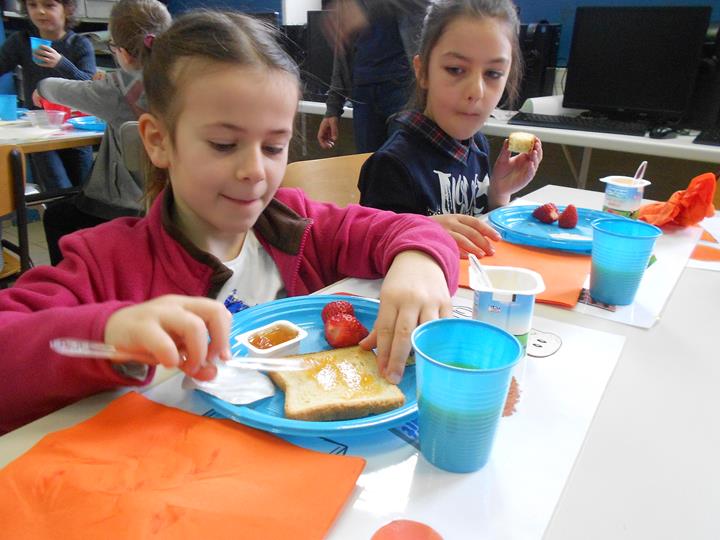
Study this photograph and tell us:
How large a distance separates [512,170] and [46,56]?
270 cm

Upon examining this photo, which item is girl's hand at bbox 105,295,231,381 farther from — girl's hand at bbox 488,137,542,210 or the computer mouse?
the computer mouse

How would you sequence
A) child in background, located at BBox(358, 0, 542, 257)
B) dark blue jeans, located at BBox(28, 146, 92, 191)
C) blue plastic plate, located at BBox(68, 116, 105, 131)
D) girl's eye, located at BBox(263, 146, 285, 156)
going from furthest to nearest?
dark blue jeans, located at BBox(28, 146, 92, 191)
blue plastic plate, located at BBox(68, 116, 105, 131)
child in background, located at BBox(358, 0, 542, 257)
girl's eye, located at BBox(263, 146, 285, 156)

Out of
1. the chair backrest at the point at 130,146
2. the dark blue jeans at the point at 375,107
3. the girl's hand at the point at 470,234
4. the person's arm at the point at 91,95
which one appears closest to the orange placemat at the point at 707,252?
the girl's hand at the point at 470,234

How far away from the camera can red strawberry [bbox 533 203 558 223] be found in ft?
4.31

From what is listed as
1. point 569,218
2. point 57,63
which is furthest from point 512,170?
point 57,63

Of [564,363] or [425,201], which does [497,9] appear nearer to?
[425,201]

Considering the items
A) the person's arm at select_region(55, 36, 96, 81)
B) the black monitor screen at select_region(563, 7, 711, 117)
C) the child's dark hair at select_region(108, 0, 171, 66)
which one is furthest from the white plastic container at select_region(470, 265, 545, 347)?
the person's arm at select_region(55, 36, 96, 81)

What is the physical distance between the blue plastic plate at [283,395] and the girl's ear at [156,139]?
1.15ft

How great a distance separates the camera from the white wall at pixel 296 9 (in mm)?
4355

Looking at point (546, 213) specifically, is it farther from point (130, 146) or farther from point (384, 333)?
point (130, 146)

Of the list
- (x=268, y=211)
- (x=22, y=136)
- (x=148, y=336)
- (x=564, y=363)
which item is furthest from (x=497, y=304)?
(x=22, y=136)

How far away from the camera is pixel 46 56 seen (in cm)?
297

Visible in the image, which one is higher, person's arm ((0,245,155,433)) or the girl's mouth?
the girl's mouth

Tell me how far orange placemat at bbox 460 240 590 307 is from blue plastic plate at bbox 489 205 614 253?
0.02 meters
